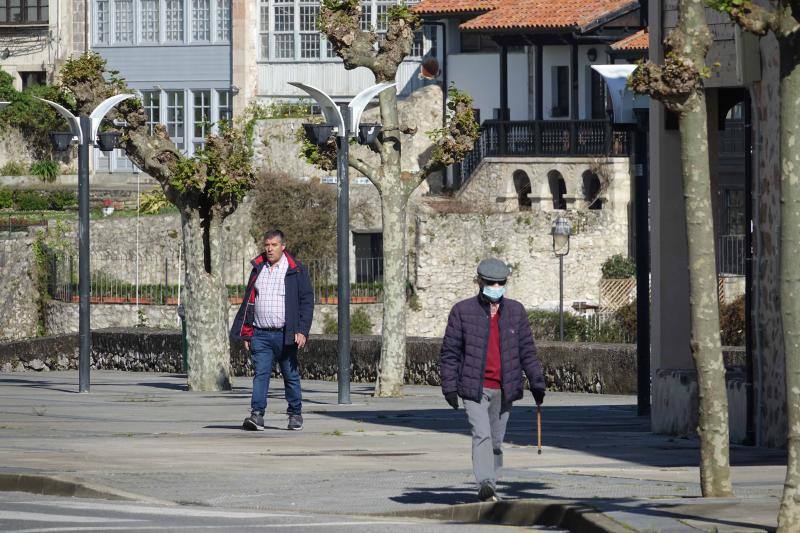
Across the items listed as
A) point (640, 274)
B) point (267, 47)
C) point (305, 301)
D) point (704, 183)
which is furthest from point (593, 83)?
point (704, 183)

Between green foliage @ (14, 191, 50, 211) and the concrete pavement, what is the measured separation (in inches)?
1386

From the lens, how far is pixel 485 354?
1185 centimetres

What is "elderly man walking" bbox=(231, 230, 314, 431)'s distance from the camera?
1681 cm

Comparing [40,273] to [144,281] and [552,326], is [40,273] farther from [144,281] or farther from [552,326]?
[552,326]

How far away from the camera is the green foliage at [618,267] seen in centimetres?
5262

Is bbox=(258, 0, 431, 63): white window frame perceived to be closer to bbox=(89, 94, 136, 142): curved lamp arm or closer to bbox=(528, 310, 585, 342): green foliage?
bbox=(528, 310, 585, 342): green foliage

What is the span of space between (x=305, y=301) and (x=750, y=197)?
155 inches

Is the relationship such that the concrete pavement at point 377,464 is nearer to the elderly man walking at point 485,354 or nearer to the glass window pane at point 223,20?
the elderly man walking at point 485,354

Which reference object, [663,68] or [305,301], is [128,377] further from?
[663,68]

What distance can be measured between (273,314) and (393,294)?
279 inches

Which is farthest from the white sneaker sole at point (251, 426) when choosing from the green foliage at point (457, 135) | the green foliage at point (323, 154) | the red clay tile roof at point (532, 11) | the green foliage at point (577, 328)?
the red clay tile roof at point (532, 11)

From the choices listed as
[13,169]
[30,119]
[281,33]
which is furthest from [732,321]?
[30,119]

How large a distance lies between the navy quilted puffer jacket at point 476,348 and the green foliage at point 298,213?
134ft

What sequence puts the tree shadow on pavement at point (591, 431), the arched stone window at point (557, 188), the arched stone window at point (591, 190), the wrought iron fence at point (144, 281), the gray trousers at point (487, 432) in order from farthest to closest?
the arched stone window at point (557, 188) → the arched stone window at point (591, 190) → the wrought iron fence at point (144, 281) → the tree shadow on pavement at point (591, 431) → the gray trousers at point (487, 432)
